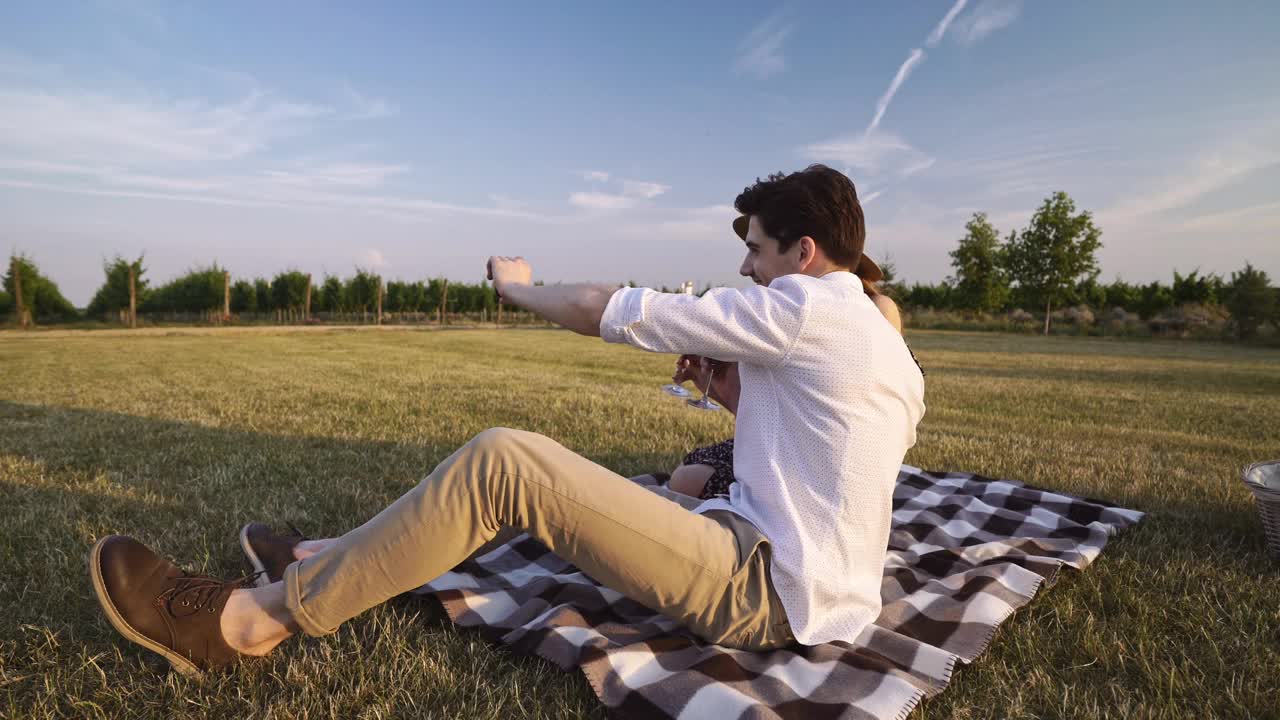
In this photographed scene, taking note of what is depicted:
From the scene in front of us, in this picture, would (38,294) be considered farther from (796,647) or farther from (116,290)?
(796,647)

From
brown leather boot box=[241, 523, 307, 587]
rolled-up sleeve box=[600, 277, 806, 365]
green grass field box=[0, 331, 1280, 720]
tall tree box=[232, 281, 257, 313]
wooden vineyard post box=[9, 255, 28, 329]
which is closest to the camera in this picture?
rolled-up sleeve box=[600, 277, 806, 365]

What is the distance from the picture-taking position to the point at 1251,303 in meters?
26.0

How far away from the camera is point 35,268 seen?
35.9 meters

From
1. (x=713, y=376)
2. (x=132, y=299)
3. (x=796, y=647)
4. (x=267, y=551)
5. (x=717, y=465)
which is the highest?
(x=132, y=299)

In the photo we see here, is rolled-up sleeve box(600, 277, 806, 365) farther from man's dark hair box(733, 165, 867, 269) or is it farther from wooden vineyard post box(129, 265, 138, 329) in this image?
wooden vineyard post box(129, 265, 138, 329)

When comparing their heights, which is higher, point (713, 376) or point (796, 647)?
point (713, 376)

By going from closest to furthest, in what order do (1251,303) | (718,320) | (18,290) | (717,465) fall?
(718,320) < (717,465) < (1251,303) < (18,290)

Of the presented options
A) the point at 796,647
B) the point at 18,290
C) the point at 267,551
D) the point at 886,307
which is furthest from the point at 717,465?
the point at 18,290

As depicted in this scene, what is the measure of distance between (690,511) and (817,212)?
923 mm

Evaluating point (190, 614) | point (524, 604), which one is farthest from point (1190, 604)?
point (190, 614)

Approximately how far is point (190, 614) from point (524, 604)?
1.00 meters

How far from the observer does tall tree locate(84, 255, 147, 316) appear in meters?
37.3

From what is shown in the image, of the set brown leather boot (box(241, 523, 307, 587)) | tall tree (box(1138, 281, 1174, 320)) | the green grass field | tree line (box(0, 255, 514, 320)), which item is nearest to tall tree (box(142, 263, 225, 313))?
tree line (box(0, 255, 514, 320))

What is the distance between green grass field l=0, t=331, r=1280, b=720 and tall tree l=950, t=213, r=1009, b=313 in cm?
3299
